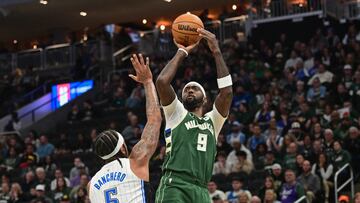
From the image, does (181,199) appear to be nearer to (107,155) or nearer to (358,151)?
(107,155)

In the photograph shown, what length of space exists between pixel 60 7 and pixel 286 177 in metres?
15.9

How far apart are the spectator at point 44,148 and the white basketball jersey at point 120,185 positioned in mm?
16663

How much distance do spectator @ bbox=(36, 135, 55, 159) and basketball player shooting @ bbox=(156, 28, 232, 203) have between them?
16.1m

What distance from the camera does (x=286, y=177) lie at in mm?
15953

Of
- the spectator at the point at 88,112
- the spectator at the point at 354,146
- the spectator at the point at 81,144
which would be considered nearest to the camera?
the spectator at the point at 354,146

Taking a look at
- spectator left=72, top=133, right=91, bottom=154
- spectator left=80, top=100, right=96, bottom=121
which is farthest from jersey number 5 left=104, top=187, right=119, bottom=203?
spectator left=80, top=100, right=96, bottom=121

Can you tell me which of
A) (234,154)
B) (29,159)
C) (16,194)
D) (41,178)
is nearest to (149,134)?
(234,154)

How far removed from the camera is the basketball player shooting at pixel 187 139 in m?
7.70

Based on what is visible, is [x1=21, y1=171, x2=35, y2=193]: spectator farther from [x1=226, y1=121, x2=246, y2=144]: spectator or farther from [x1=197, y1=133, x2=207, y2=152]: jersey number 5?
[x1=197, y1=133, x2=207, y2=152]: jersey number 5

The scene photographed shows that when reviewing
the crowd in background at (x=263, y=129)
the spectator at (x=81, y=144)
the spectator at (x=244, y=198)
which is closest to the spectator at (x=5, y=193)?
the crowd in background at (x=263, y=129)

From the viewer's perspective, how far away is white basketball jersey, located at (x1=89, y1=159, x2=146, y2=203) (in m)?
7.08

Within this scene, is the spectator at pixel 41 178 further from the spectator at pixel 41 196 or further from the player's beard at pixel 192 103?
the player's beard at pixel 192 103

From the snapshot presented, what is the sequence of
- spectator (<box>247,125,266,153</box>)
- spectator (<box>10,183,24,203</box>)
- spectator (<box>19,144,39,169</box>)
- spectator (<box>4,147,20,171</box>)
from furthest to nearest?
spectator (<box>4,147,20,171</box>), spectator (<box>19,144,39,169</box>), spectator (<box>10,183,24,203</box>), spectator (<box>247,125,266,153</box>)

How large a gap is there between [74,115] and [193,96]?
63.1 ft
